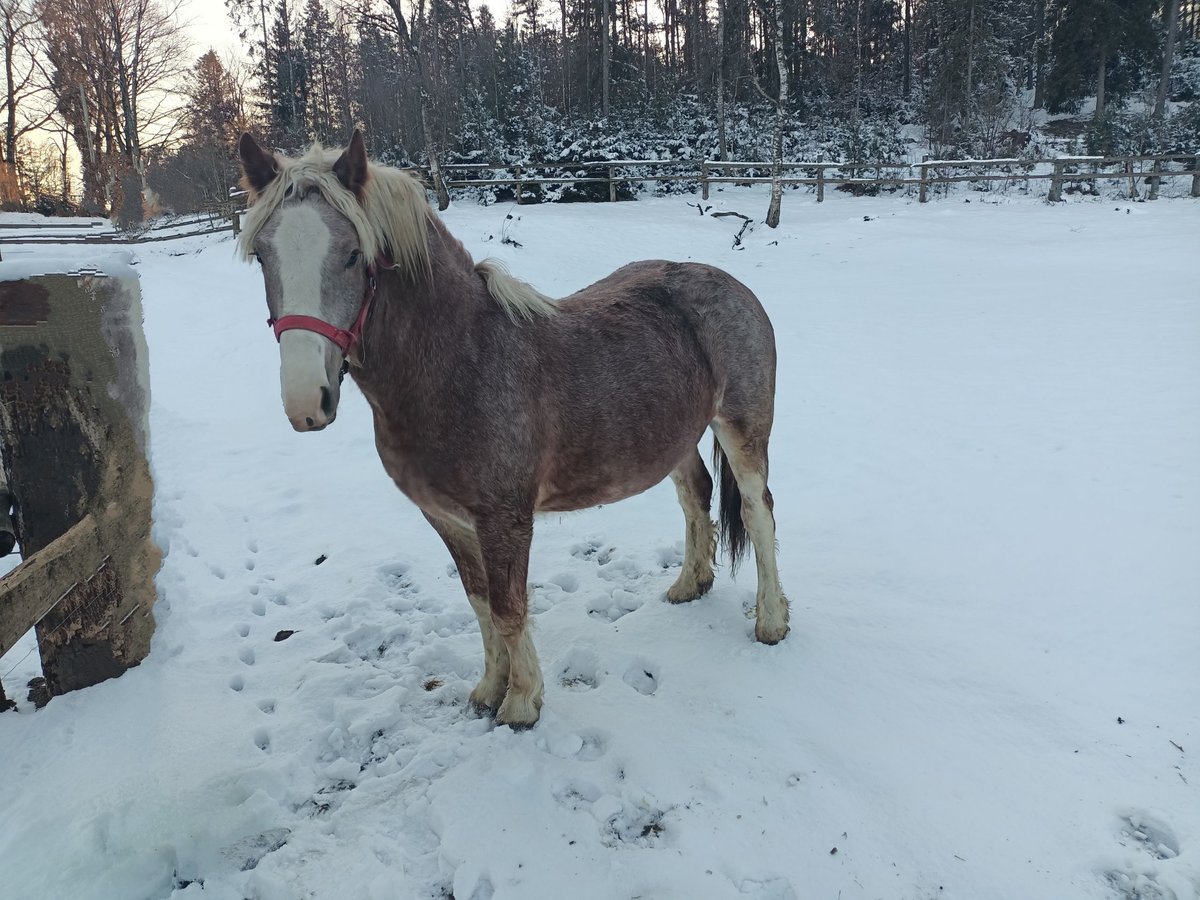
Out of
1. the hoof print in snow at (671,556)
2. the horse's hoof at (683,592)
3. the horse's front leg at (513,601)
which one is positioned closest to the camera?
the horse's front leg at (513,601)

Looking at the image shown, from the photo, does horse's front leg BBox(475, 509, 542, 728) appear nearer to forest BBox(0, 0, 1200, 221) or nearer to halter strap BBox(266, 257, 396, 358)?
halter strap BBox(266, 257, 396, 358)

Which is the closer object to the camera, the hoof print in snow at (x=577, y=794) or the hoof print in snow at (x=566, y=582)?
the hoof print in snow at (x=577, y=794)

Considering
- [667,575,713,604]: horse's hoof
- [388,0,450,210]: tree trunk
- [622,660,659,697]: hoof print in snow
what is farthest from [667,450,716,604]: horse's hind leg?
[388,0,450,210]: tree trunk

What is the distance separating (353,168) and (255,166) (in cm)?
33

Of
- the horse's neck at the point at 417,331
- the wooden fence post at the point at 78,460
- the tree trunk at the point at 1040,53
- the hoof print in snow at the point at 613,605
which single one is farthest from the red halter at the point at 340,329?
the tree trunk at the point at 1040,53

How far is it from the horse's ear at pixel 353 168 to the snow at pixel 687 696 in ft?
6.79

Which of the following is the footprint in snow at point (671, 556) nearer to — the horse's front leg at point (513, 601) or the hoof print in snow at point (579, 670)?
the hoof print in snow at point (579, 670)

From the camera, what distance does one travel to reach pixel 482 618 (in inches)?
117

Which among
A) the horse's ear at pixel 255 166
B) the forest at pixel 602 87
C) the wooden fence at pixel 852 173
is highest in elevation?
the forest at pixel 602 87

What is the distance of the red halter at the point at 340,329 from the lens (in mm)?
1962

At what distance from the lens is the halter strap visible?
1.96 meters

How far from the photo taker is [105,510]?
8.38 feet

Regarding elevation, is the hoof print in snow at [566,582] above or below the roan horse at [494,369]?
below

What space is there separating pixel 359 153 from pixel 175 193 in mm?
32502
